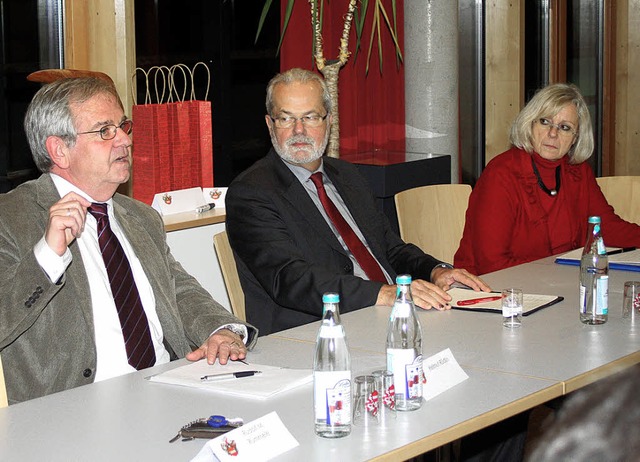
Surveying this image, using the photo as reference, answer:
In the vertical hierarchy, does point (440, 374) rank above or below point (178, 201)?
below

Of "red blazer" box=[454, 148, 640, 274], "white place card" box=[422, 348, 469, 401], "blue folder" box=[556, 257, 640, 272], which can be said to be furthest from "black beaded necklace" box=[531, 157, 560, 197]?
"white place card" box=[422, 348, 469, 401]

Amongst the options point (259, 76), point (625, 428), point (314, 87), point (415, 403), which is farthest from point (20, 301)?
point (259, 76)

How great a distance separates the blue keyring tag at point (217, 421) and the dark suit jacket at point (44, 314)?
24.9 inches

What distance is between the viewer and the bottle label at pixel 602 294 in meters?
2.39

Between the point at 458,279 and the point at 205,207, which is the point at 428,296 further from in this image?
the point at 205,207

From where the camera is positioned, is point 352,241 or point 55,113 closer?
point 55,113

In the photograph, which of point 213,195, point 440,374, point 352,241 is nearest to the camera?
point 440,374

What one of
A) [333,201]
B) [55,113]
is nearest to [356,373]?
[55,113]

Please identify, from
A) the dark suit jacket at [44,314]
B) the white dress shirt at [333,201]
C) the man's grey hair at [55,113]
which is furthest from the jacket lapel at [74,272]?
the white dress shirt at [333,201]

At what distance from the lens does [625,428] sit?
500 millimetres

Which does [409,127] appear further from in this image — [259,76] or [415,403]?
[415,403]

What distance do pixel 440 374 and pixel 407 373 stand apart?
0.17 m

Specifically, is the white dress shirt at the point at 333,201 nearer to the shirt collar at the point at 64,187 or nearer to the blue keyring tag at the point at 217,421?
the shirt collar at the point at 64,187

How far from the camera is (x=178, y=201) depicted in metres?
3.87
